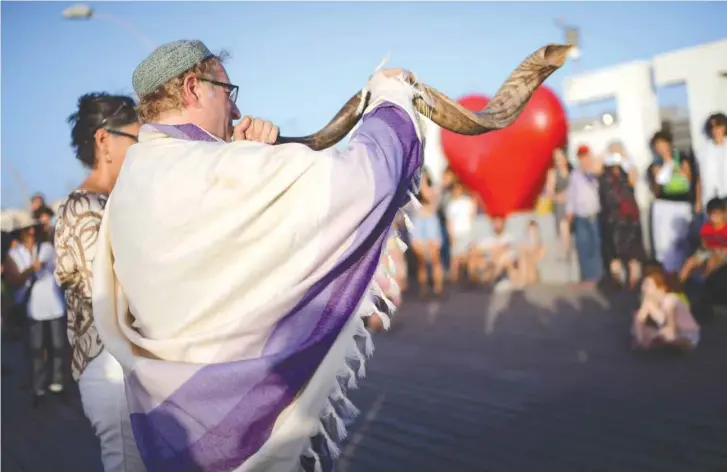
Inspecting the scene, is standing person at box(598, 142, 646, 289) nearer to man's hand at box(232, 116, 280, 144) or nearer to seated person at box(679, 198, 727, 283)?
seated person at box(679, 198, 727, 283)

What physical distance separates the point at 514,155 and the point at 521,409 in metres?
12.5

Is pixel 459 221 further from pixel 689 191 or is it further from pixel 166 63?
pixel 166 63

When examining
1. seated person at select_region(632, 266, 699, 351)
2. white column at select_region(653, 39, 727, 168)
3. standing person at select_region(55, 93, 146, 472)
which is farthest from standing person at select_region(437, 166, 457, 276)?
standing person at select_region(55, 93, 146, 472)

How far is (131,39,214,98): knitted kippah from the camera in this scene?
2166 millimetres

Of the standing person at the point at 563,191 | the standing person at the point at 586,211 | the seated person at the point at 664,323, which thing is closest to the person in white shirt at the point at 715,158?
the seated person at the point at 664,323

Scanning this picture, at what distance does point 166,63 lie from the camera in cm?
216

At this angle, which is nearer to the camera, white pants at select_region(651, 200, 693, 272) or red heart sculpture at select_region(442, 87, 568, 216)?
white pants at select_region(651, 200, 693, 272)

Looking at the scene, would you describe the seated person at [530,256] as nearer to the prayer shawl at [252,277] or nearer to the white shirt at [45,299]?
the white shirt at [45,299]

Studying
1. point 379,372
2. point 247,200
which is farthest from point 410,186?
point 379,372

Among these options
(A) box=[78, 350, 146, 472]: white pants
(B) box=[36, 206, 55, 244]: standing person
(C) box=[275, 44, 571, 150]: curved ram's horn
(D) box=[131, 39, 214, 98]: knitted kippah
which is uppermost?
(D) box=[131, 39, 214, 98]: knitted kippah

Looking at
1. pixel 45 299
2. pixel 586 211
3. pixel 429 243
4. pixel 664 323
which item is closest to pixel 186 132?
pixel 664 323

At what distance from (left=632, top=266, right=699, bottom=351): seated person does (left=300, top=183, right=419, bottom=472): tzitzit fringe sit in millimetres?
4687

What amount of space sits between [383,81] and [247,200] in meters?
0.58

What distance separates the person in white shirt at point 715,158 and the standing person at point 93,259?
6778mm
